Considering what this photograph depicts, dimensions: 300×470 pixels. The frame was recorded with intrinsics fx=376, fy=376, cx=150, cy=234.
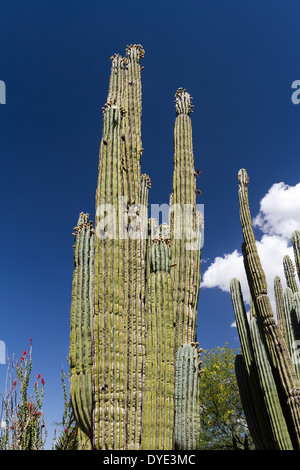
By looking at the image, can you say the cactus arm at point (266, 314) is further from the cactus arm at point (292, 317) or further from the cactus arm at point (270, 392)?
the cactus arm at point (292, 317)

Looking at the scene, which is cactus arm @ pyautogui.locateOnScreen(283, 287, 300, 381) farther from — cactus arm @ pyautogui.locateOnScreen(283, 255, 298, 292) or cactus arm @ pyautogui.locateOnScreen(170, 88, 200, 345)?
cactus arm @ pyautogui.locateOnScreen(170, 88, 200, 345)

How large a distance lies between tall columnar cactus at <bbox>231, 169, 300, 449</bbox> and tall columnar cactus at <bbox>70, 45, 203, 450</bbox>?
1.95 meters

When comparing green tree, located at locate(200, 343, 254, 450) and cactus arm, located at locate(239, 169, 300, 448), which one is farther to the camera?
green tree, located at locate(200, 343, 254, 450)

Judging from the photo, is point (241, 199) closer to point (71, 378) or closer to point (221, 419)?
point (71, 378)

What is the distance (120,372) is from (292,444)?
13.0ft

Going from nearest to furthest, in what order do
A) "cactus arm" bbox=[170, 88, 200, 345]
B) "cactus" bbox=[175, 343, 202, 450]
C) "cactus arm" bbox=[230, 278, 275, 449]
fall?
1. "cactus" bbox=[175, 343, 202, 450]
2. "cactus arm" bbox=[170, 88, 200, 345]
3. "cactus arm" bbox=[230, 278, 275, 449]

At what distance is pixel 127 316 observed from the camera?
4137 mm

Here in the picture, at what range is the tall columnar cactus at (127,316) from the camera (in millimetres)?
3795

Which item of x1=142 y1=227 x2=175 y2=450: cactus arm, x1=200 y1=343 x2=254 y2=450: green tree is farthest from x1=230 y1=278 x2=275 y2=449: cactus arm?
x1=200 y1=343 x2=254 y2=450: green tree

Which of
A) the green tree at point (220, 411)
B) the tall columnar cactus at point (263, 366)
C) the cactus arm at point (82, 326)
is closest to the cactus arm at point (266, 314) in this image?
the tall columnar cactus at point (263, 366)

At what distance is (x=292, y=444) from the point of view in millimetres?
6074

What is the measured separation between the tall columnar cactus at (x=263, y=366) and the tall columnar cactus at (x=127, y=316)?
1.95 metres

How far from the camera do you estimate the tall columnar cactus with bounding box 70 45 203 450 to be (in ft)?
12.5

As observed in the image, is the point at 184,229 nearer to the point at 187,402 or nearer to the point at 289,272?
the point at 187,402
